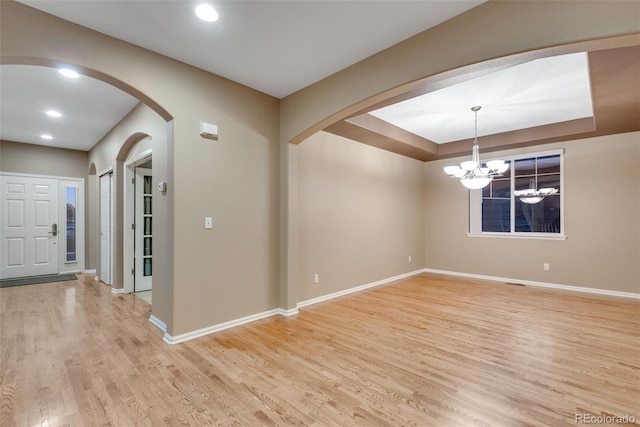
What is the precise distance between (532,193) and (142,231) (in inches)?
284

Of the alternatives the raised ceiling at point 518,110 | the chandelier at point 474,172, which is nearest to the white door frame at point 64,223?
the raised ceiling at point 518,110

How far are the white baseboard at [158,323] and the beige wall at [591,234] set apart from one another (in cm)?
591

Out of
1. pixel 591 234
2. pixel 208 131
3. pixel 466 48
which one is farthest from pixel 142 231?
pixel 591 234

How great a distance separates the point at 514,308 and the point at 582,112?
10.4 feet

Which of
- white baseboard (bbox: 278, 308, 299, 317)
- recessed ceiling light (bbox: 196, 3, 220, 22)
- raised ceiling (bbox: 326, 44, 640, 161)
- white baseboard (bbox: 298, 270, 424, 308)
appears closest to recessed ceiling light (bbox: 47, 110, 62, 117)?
recessed ceiling light (bbox: 196, 3, 220, 22)

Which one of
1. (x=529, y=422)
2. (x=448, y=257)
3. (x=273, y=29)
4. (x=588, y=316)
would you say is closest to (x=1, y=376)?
(x=273, y=29)

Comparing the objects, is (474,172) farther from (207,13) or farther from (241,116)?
(207,13)

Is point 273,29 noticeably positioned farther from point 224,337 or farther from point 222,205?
point 224,337

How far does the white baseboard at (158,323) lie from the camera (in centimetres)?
331

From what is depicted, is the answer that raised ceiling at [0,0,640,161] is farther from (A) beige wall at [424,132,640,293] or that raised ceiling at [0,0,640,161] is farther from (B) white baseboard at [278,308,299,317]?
(B) white baseboard at [278,308,299,317]

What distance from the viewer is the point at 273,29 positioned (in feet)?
8.17

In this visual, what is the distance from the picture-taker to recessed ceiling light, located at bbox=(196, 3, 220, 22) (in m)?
2.22

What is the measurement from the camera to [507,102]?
4039 mm

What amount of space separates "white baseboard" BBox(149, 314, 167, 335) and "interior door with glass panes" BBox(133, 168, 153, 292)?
1.71m
